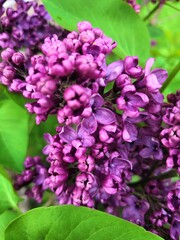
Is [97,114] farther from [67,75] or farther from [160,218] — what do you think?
[160,218]

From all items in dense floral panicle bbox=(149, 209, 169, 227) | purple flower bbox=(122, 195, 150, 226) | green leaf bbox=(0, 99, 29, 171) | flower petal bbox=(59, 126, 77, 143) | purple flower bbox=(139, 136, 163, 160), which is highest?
purple flower bbox=(139, 136, 163, 160)

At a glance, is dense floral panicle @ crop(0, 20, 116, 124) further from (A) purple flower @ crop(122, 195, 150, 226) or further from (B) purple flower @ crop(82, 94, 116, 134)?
(A) purple flower @ crop(122, 195, 150, 226)

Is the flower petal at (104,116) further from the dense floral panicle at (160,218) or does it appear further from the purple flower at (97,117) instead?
the dense floral panicle at (160,218)

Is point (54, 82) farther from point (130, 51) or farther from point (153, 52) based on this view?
point (153, 52)

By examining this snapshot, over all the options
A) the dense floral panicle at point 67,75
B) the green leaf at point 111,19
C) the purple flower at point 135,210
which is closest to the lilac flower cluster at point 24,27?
the green leaf at point 111,19

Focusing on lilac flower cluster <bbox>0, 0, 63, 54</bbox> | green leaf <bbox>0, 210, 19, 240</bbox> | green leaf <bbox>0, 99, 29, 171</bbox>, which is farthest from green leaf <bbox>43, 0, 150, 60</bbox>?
green leaf <bbox>0, 210, 19, 240</bbox>

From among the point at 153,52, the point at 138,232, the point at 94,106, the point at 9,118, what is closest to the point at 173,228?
the point at 138,232
